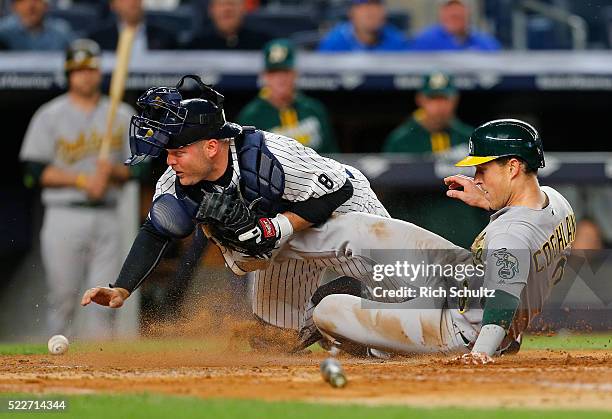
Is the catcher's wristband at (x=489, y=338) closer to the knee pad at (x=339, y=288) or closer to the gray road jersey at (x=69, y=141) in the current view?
the knee pad at (x=339, y=288)

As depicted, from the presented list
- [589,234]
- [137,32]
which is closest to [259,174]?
[589,234]

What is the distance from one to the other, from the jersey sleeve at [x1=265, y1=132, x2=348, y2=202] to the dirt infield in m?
0.85

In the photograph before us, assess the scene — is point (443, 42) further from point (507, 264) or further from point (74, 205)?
point (507, 264)

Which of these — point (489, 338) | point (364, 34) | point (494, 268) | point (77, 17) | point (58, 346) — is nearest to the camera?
point (489, 338)

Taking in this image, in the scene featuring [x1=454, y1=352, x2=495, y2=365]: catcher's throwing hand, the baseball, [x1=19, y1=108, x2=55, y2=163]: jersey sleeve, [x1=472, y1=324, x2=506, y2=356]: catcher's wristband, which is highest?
[x1=19, y1=108, x2=55, y2=163]: jersey sleeve

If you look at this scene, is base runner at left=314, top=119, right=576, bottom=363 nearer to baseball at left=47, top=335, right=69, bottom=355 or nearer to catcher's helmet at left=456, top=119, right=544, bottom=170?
catcher's helmet at left=456, top=119, right=544, bottom=170

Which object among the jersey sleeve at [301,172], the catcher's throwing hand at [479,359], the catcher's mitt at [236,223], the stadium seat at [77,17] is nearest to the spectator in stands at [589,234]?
the jersey sleeve at [301,172]

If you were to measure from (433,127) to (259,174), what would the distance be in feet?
10.9

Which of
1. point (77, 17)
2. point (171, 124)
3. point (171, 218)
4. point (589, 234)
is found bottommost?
point (589, 234)

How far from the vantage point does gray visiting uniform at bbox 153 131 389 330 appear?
5.96 metres

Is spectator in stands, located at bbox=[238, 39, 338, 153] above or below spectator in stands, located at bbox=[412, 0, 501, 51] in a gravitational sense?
below

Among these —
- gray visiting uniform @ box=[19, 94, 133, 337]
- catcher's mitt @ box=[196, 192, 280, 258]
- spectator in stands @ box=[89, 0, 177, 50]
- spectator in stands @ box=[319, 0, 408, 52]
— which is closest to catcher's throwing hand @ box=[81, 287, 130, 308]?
catcher's mitt @ box=[196, 192, 280, 258]

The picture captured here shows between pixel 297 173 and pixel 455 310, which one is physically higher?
pixel 297 173

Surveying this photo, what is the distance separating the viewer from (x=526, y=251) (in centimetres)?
552
